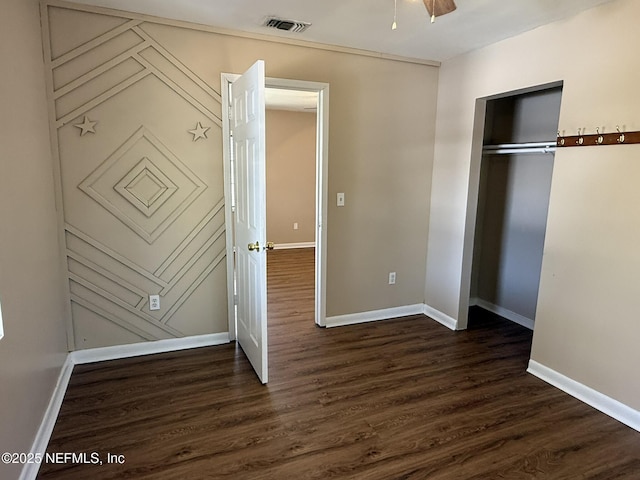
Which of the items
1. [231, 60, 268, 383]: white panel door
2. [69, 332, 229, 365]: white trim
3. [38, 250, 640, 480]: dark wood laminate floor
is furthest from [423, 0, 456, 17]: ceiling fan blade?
[69, 332, 229, 365]: white trim

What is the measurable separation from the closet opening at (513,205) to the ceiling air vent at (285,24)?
1806mm

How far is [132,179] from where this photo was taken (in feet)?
8.98

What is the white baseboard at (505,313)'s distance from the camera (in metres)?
3.59

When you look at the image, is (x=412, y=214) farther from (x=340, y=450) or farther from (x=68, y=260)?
(x=68, y=260)

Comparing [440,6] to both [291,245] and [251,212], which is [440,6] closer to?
[251,212]

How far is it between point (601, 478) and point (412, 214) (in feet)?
7.77

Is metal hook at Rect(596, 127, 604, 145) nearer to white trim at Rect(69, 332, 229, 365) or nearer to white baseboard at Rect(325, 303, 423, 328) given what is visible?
white baseboard at Rect(325, 303, 423, 328)

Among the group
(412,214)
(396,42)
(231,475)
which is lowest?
(231,475)

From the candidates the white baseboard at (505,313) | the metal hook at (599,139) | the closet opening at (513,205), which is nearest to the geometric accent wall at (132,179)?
the closet opening at (513,205)

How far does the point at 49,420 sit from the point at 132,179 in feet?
5.10

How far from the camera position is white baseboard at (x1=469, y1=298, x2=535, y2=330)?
3594mm

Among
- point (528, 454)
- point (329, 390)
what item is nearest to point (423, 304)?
point (329, 390)

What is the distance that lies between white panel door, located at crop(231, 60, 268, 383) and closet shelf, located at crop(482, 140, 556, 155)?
83.8 inches

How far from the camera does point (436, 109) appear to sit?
361 centimetres
